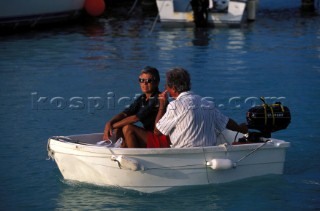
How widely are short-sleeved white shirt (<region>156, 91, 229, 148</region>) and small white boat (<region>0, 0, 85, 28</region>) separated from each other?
19.6 metres

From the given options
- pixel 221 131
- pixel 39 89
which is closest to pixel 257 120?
pixel 221 131

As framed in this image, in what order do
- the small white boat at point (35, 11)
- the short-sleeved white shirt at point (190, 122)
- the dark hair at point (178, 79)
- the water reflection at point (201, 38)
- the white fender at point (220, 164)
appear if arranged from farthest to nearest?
the small white boat at point (35, 11), the water reflection at point (201, 38), the white fender at point (220, 164), the short-sleeved white shirt at point (190, 122), the dark hair at point (178, 79)

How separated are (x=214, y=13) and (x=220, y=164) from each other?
65.5 ft

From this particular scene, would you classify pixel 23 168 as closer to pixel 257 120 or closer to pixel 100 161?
pixel 100 161

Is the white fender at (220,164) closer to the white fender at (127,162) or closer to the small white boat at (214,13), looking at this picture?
the white fender at (127,162)

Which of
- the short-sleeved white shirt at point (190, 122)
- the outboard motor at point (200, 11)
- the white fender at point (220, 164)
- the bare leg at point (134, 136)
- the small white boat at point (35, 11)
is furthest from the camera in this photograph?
the outboard motor at point (200, 11)

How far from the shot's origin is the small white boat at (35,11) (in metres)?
26.8

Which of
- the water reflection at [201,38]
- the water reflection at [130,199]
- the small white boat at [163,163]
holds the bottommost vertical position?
the water reflection at [201,38]

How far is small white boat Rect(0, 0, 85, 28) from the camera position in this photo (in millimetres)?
26822

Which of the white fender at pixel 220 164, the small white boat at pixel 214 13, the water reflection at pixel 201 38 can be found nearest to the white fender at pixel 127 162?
the white fender at pixel 220 164

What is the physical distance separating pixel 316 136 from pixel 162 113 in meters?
3.89

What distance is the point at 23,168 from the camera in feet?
32.3

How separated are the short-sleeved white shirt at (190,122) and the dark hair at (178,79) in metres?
0.07

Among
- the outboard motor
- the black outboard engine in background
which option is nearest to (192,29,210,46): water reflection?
the outboard motor
